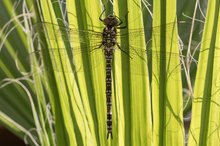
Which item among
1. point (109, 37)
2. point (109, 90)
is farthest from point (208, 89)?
point (109, 37)

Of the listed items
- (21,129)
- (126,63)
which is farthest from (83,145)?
(21,129)

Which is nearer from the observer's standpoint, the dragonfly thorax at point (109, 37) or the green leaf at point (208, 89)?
the green leaf at point (208, 89)

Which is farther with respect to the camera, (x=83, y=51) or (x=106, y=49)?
(x=106, y=49)

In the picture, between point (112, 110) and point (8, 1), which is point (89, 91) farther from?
point (8, 1)

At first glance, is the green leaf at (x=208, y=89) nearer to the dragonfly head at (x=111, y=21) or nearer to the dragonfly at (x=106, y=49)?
the dragonfly at (x=106, y=49)

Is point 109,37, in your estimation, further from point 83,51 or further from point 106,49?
point 83,51

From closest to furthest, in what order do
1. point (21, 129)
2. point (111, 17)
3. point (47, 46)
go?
point (47, 46) < point (111, 17) < point (21, 129)

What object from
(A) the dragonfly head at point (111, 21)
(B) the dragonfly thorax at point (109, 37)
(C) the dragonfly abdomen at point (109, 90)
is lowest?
(C) the dragonfly abdomen at point (109, 90)

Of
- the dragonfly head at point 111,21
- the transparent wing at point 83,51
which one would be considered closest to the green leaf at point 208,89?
the transparent wing at point 83,51
